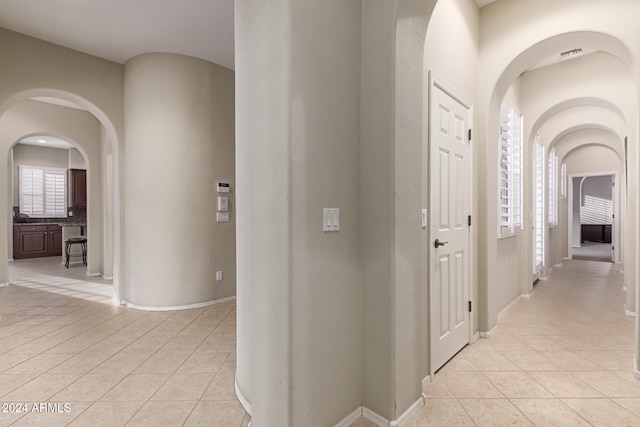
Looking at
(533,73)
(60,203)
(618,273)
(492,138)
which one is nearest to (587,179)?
(618,273)

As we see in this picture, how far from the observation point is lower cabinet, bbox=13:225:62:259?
334 inches

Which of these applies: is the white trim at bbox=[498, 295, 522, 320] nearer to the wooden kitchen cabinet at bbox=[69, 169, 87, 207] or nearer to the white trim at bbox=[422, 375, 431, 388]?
the white trim at bbox=[422, 375, 431, 388]

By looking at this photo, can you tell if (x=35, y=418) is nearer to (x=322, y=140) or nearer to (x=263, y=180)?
(x=263, y=180)

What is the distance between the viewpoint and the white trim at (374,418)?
1.82m

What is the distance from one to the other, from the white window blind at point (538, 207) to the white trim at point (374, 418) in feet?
15.1

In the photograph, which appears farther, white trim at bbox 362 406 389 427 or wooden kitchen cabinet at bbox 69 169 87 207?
wooden kitchen cabinet at bbox 69 169 87 207

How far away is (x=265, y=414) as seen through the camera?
1626 millimetres

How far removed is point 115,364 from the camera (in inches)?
105

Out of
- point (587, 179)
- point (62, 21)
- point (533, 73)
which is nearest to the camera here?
point (62, 21)

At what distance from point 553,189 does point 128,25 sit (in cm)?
809

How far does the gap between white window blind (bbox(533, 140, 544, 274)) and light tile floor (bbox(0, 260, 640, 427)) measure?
1.21m

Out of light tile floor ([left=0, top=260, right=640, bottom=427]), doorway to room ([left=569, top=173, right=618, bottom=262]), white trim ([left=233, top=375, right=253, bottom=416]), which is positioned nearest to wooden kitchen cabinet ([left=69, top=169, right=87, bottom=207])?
light tile floor ([left=0, top=260, right=640, bottom=427])

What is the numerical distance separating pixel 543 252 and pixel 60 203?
12318 mm

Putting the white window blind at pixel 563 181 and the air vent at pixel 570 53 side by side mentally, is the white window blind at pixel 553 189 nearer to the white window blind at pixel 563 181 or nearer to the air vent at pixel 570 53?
the white window blind at pixel 563 181
